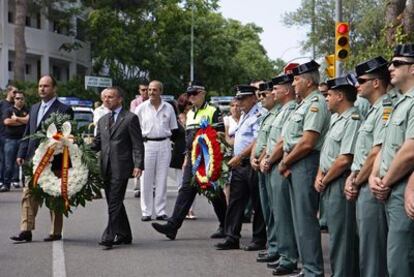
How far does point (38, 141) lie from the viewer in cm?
1040

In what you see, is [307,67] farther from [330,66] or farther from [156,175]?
[330,66]

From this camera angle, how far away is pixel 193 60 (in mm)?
56375

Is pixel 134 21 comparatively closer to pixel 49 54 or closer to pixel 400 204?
pixel 49 54

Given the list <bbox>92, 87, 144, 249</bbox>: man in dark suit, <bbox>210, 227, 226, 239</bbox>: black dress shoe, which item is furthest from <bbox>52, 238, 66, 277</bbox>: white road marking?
<bbox>210, 227, 226, 239</bbox>: black dress shoe

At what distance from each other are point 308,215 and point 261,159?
1360 mm

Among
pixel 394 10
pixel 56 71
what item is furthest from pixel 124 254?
pixel 56 71

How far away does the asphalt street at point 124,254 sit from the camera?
8594 mm

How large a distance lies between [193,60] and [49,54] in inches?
391

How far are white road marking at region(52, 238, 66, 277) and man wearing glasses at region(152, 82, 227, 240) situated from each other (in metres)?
1.22

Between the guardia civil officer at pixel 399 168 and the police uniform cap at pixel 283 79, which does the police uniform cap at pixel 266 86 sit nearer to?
the police uniform cap at pixel 283 79

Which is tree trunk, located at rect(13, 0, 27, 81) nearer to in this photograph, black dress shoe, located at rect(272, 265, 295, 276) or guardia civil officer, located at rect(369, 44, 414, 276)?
black dress shoe, located at rect(272, 265, 295, 276)

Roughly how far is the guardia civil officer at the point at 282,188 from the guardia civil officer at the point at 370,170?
1788mm

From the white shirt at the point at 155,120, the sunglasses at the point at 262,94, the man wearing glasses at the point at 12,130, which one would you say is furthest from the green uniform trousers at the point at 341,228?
the man wearing glasses at the point at 12,130

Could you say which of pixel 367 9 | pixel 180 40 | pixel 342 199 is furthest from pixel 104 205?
pixel 180 40
